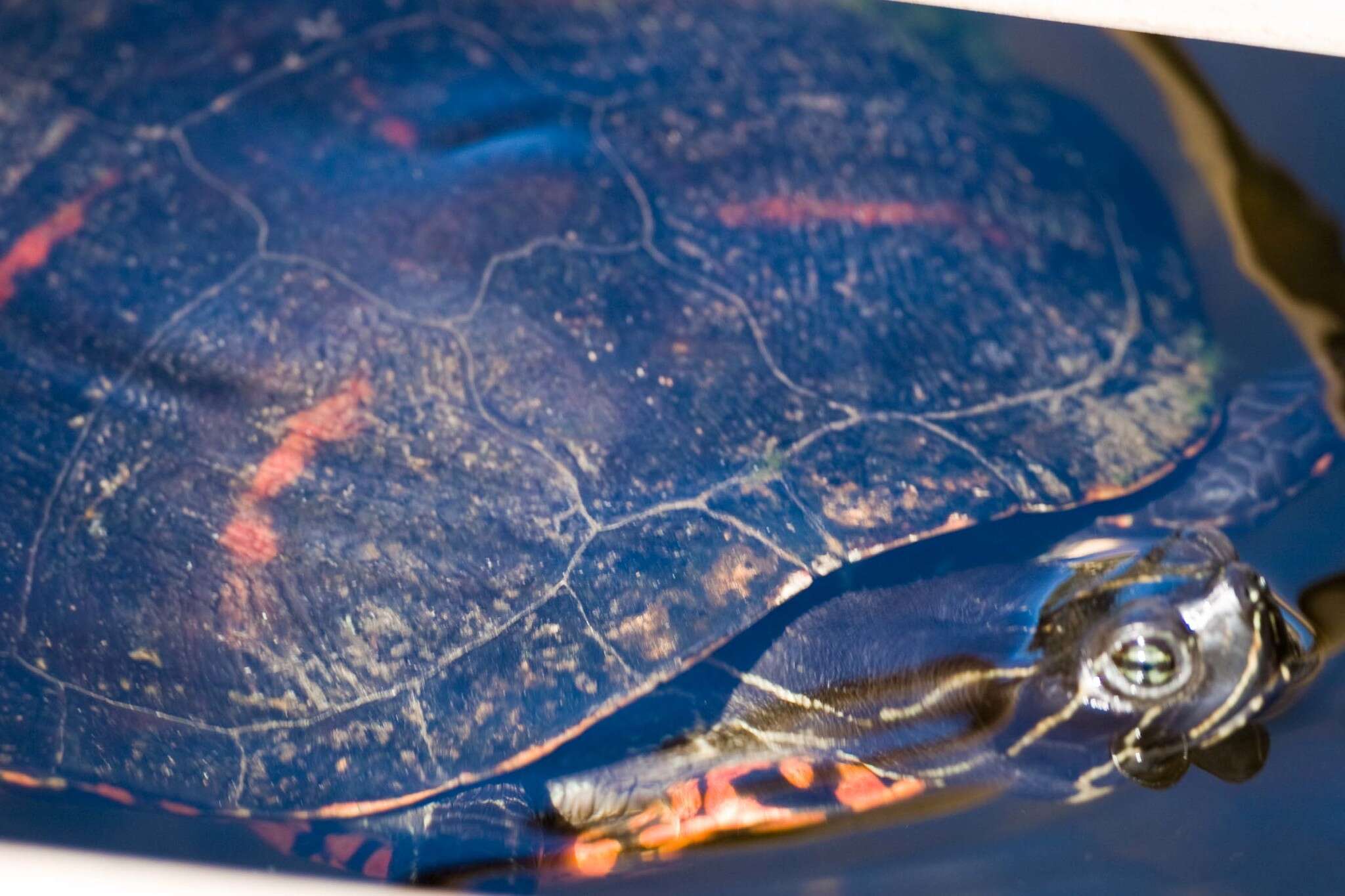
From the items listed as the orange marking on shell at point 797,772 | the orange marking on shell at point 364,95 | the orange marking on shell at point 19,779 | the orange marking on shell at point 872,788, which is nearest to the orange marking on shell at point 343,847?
the orange marking on shell at point 19,779

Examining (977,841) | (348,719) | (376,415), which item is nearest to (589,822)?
(348,719)

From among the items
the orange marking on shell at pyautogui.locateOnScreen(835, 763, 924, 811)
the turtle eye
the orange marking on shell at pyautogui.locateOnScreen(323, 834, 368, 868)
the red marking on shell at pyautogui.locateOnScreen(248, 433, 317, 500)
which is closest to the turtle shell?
the red marking on shell at pyautogui.locateOnScreen(248, 433, 317, 500)

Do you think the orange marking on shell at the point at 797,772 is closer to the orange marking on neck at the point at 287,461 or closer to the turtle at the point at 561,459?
the turtle at the point at 561,459

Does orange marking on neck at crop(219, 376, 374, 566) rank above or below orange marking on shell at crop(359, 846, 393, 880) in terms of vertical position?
above

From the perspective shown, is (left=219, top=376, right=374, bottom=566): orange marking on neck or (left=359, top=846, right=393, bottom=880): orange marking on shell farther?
(left=359, top=846, right=393, bottom=880): orange marking on shell

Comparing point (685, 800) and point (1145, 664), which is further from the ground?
point (1145, 664)

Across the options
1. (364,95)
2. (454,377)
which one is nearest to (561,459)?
(454,377)

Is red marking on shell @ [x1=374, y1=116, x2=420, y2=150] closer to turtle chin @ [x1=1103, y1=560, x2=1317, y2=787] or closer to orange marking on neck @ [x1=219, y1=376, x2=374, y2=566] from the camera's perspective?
orange marking on neck @ [x1=219, y1=376, x2=374, y2=566]

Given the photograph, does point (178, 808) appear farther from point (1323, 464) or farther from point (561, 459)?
point (1323, 464)
